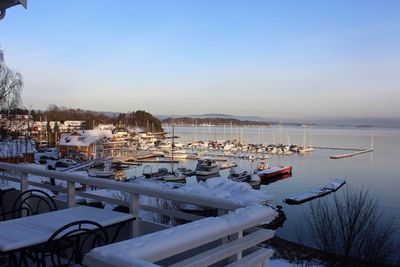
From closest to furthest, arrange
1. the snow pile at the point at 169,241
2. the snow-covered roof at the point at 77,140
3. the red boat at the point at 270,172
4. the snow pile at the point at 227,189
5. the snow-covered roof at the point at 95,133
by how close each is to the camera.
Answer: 1. the snow pile at the point at 169,241
2. the snow pile at the point at 227,189
3. the red boat at the point at 270,172
4. the snow-covered roof at the point at 77,140
5. the snow-covered roof at the point at 95,133

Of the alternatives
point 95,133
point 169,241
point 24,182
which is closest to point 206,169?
point 95,133

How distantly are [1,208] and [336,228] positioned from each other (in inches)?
623

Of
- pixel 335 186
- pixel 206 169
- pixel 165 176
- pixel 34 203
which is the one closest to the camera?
pixel 34 203

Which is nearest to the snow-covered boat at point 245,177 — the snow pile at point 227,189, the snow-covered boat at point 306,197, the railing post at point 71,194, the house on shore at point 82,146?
the snow pile at point 227,189

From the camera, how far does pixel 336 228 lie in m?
17.6

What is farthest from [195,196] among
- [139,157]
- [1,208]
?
[139,157]

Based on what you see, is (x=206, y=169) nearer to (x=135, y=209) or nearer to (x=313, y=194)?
(x=313, y=194)

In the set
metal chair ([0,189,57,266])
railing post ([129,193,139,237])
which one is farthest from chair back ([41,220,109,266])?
metal chair ([0,189,57,266])

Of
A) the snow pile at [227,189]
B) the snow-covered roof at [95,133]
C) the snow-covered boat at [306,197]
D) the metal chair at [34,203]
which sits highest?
the metal chair at [34,203]

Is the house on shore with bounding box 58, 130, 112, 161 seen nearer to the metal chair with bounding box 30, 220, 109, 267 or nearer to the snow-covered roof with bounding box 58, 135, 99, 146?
the snow-covered roof with bounding box 58, 135, 99, 146

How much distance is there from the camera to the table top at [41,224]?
2424mm

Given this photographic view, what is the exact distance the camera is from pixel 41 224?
9.16ft

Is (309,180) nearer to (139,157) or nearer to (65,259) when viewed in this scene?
(139,157)

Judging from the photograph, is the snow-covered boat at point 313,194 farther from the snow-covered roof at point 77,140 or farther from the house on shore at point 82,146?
the snow-covered roof at point 77,140
